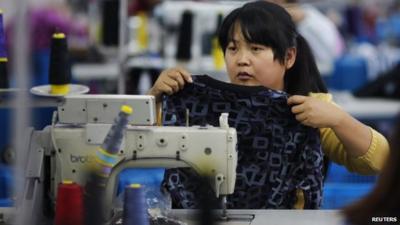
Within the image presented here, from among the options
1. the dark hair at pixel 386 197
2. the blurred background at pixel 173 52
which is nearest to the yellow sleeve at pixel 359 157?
the dark hair at pixel 386 197

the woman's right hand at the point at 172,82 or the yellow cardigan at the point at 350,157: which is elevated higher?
the woman's right hand at the point at 172,82

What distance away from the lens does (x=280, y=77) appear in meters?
2.82

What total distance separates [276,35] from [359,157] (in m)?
0.42

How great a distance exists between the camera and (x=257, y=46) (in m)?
2.75

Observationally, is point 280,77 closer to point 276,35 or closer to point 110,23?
point 276,35

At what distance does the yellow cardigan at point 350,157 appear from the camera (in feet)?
8.89

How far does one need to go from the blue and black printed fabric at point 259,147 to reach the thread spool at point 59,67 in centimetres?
31

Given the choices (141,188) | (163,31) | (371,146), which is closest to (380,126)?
(163,31)

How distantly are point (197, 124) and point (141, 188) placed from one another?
1.85 feet

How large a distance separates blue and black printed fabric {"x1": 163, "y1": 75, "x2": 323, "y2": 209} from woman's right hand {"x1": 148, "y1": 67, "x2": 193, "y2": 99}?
3 cm

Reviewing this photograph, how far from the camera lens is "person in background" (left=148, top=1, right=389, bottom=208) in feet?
8.70

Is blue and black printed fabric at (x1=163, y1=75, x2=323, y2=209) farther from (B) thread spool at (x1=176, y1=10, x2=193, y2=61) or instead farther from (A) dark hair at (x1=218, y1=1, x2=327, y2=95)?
(B) thread spool at (x1=176, y1=10, x2=193, y2=61)

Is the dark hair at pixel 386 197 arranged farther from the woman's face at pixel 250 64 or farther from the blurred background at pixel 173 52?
the blurred background at pixel 173 52

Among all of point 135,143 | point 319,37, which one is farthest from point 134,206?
point 319,37
